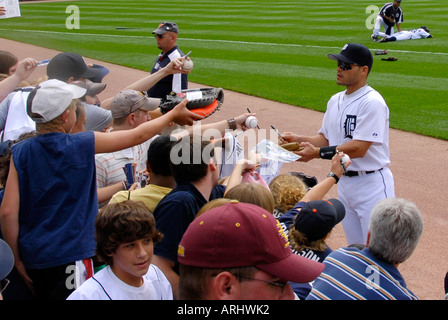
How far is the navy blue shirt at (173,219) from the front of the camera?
10.4 ft

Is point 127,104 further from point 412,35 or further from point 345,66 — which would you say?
point 412,35

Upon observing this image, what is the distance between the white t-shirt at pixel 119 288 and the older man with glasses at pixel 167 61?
14.9 feet

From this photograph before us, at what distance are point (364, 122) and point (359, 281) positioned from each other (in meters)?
2.10

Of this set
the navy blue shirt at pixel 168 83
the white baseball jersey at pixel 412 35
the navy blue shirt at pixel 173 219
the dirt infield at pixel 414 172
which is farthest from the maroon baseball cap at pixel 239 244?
the white baseball jersey at pixel 412 35

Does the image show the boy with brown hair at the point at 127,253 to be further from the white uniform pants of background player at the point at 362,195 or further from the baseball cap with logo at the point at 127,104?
the white uniform pants of background player at the point at 362,195

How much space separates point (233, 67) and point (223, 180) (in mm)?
11852

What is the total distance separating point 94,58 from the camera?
1797 centimetres

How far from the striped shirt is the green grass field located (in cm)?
677

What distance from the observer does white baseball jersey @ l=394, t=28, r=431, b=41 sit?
19.3 metres

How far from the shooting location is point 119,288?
2.78 metres
